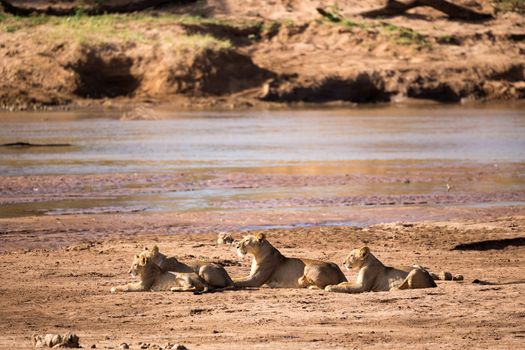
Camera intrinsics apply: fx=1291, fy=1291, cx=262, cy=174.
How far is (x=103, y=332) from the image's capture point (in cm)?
930

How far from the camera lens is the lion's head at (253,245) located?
11414mm

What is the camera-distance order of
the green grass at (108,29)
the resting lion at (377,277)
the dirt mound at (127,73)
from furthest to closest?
the green grass at (108,29)
the dirt mound at (127,73)
the resting lion at (377,277)

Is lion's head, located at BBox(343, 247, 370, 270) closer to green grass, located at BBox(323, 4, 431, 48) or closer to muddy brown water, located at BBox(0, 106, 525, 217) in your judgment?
muddy brown water, located at BBox(0, 106, 525, 217)

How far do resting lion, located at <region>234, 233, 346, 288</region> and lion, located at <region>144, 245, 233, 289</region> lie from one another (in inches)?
8.0

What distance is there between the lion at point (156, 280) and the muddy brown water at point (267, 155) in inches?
262

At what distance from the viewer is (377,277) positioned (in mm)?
11109

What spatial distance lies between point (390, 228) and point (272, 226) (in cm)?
152

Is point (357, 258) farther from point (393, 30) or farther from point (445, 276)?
point (393, 30)

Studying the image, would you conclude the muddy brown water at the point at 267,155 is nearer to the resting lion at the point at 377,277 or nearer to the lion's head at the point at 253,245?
the lion's head at the point at 253,245

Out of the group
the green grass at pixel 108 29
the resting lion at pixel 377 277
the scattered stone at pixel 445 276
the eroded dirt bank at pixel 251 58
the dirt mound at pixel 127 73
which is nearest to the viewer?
the resting lion at pixel 377 277

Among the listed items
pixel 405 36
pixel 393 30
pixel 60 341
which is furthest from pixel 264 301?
pixel 393 30

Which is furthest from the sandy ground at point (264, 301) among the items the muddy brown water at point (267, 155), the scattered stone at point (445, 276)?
the muddy brown water at point (267, 155)

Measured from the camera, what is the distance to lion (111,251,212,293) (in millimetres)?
11039

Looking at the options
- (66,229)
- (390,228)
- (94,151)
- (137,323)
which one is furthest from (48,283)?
(94,151)
